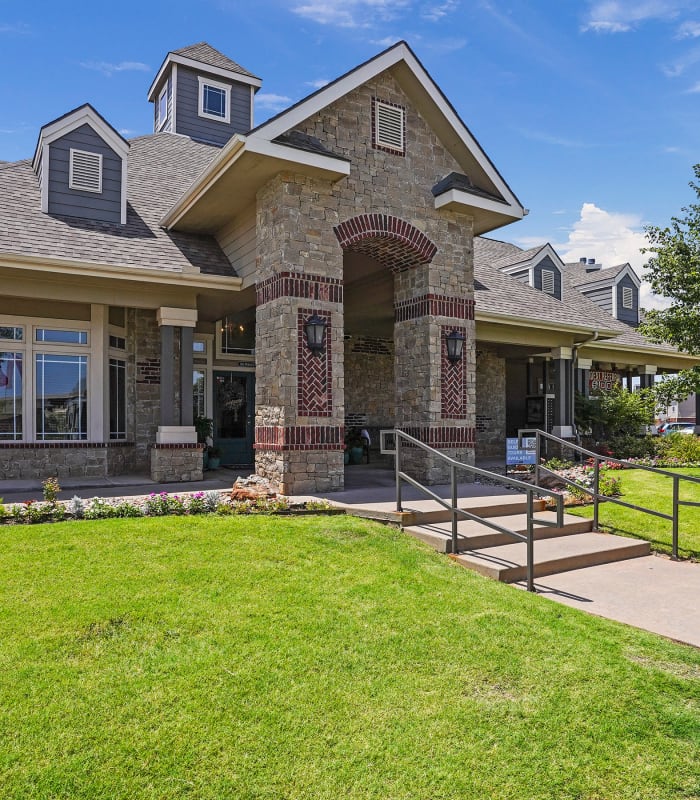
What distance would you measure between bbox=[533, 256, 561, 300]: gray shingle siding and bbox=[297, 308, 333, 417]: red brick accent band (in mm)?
11001

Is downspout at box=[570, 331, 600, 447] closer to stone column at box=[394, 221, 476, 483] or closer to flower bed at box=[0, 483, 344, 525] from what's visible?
stone column at box=[394, 221, 476, 483]

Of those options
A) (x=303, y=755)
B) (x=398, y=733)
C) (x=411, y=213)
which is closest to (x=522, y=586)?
(x=398, y=733)

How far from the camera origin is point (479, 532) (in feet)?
22.0

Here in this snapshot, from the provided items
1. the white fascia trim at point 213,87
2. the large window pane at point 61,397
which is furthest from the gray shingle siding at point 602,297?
the large window pane at point 61,397

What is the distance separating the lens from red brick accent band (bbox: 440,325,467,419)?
32.8 ft

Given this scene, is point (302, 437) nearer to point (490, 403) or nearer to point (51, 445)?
point (51, 445)

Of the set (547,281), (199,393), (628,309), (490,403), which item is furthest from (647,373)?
(199,393)

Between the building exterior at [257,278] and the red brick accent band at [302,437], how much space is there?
2 cm

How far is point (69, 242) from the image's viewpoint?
388 inches

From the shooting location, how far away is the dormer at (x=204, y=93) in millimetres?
17109

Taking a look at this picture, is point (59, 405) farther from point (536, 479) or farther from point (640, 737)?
point (640, 737)

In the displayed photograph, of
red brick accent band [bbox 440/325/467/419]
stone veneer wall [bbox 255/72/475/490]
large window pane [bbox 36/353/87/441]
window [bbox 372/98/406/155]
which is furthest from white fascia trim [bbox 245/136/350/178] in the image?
large window pane [bbox 36/353/87/441]

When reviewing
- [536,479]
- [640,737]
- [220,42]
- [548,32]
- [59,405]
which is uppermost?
[220,42]

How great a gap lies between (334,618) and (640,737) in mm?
2010
